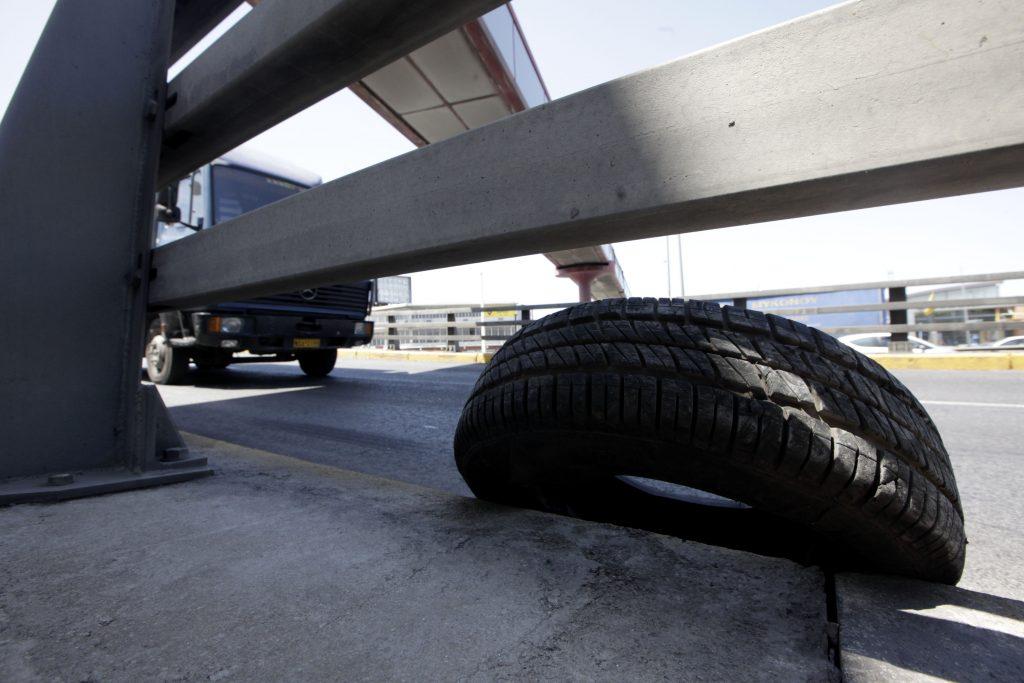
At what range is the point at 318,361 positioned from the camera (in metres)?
6.75

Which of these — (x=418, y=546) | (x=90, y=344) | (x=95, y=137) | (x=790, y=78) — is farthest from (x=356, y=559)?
(x=95, y=137)

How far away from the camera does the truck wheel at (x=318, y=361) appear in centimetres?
670

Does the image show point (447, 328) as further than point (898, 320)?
Yes

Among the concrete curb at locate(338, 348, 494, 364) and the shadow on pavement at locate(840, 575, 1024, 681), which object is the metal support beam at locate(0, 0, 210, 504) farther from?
the concrete curb at locate(338, 348, 494, 364)

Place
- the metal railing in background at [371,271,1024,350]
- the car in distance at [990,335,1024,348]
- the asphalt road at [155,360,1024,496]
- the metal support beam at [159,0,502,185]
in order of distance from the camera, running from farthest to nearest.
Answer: the car in distance at [990,335,1024,348] → the metal railing in background at [371,271,1024,350] → the asphalt road at [155,360,1024,496] → the metal support beam at [159,0,502,185]

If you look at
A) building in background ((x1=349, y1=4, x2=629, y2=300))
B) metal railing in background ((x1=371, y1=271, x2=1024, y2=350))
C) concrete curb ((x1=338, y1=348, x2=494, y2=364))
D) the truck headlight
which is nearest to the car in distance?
metal railing in background ((x1=371, y1=271, x2=1024, y2=350))

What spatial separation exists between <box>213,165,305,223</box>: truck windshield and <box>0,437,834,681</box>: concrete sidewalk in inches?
199

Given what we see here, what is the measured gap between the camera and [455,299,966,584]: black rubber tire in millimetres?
807

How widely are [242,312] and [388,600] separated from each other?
5.24 metres

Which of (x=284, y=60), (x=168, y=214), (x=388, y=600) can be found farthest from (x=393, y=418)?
(x=388, y=600)

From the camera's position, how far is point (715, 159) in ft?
2.60

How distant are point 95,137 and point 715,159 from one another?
6.32 ft

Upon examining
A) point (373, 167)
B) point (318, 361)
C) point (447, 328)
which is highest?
point (447, 328)

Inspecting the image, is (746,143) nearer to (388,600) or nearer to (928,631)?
(928,631)
